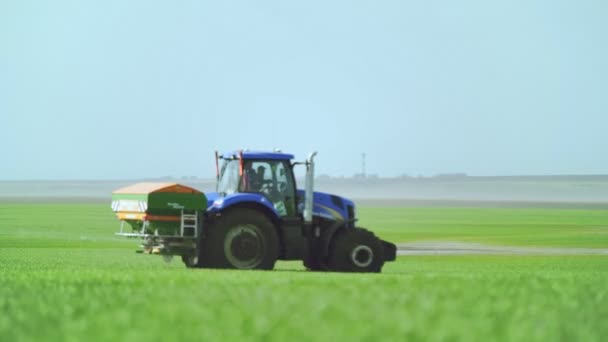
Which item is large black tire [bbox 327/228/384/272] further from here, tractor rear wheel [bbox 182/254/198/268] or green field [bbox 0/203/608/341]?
green field [bbox 0/203/608/341]

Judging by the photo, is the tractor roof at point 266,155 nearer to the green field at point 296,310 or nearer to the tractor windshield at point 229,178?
the tractor windshield at point 229,178

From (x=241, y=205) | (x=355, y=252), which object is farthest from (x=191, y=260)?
(x=355, y=252)

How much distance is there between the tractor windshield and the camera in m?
27.2

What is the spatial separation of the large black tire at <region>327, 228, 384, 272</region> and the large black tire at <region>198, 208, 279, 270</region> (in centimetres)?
187

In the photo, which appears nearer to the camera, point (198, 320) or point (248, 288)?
point (198, 320)

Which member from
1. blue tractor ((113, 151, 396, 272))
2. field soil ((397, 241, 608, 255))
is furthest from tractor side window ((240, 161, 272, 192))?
field soil ((397, 241, 608, 255))

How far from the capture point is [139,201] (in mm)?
26469

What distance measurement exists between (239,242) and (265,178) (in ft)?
5.87

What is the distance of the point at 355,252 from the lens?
91.2ft

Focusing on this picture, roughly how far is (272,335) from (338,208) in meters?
19.8

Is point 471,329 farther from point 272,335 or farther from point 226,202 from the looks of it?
point 226,202

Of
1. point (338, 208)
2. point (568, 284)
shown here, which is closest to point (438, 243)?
point (338, 208)

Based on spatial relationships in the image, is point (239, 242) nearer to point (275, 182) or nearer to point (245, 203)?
point (245, 203)

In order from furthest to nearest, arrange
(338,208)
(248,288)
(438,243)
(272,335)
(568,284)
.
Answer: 1. (438,243)
2. (338,208)
3. (568,284)
4. (248,288)
5. (272,335)
